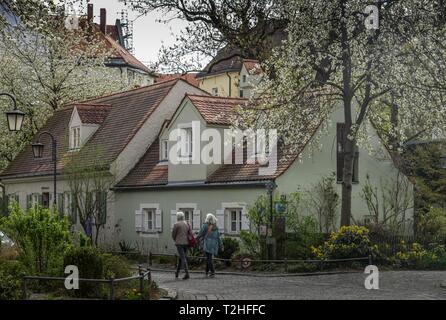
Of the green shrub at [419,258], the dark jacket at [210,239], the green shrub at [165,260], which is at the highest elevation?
the dark jacket at [210,239]

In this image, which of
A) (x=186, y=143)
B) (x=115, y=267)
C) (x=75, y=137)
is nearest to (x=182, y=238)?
(x=115, y=267)

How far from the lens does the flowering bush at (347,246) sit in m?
25.7

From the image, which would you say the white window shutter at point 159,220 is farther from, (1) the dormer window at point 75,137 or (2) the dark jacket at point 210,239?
(2) the dark jacket at point 210,239

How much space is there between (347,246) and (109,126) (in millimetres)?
18023

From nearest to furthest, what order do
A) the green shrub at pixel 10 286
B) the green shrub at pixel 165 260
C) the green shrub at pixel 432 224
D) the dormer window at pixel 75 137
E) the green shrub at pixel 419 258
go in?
the green shrub at pixel 10 286
the green shrub at pixel 419 258
the green shrub at pixel 432 224
the green shrub at pixel 165 260
the dormer window at pixel 75 137

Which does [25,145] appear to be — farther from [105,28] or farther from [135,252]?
[105,28]

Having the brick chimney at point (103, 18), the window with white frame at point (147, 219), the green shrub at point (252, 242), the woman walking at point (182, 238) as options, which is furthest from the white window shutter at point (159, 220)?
the brick chimney at point (103, 18)

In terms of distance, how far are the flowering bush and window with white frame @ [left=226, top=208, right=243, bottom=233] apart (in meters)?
4.46

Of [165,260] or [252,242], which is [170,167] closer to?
[165,260]

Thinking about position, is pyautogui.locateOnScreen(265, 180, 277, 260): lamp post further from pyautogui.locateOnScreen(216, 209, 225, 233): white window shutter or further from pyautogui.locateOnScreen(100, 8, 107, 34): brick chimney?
pyautogui.locateOnScreen(100, 8, 107, 34): brick chimney

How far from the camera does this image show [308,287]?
67.8 ft

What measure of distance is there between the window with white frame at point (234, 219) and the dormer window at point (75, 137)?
1287 cm
